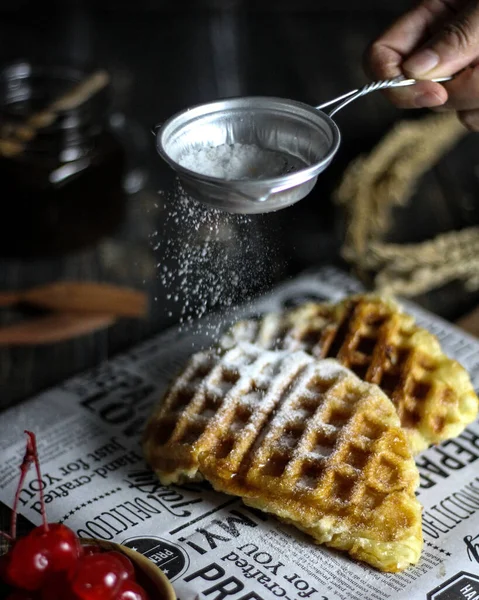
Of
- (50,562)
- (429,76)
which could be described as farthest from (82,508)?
(429,76)

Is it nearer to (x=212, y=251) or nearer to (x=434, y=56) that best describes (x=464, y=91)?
(x=434, y=56)

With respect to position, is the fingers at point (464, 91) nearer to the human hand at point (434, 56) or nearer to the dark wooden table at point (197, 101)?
the human hand at point (434, 56)

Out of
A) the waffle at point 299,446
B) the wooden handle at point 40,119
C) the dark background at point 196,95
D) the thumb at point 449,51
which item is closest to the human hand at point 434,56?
the thumb at point 449,51

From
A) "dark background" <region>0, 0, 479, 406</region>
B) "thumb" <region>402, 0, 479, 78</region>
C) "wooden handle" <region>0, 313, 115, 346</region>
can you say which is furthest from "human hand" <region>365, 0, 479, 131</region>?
"wooden handle" <region>0, 313, 115, 346</region>

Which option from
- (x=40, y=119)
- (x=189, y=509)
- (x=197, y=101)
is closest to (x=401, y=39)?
(x=189, y=509)

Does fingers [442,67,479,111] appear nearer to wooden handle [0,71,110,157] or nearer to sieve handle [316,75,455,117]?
sieve handle [316,75,455,117]

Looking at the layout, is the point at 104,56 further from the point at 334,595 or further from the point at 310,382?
the point at 334,595
